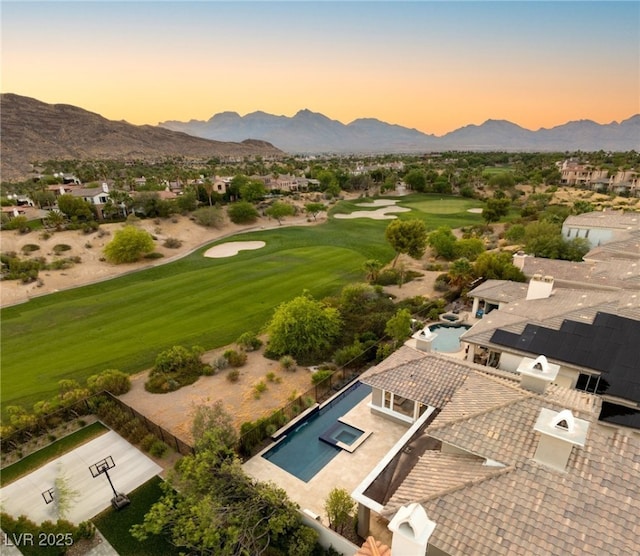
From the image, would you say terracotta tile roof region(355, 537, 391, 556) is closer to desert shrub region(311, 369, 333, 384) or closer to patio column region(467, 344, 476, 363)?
desert shrub region(311, 369, 333, 384)

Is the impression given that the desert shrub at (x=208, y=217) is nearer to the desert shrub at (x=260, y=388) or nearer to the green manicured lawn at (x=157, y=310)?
the green manicured lawn at (x=157, y=310)

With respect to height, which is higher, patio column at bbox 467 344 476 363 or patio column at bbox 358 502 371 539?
patio column at bbox 467 344 476 363

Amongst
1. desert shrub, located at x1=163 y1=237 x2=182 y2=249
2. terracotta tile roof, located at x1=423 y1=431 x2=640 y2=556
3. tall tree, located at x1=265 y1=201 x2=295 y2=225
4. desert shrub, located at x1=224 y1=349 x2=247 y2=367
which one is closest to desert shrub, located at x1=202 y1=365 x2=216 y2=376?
desert shrub, located at x1=224 y1=349 x2=247 y2=367

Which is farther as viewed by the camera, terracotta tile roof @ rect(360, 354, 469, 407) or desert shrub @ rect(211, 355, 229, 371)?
desert shrub @ rect(211, 355, 229, 371)

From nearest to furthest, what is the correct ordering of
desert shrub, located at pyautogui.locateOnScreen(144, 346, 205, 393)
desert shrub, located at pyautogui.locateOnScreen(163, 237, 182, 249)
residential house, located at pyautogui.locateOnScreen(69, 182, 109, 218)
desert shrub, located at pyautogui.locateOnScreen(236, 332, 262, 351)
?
1. desert shrub, located at pyautogui.locateOnScreen(144, 346, 205, 393)
2. desert shrub, located at pyautogui.locateOnScreen(236, 332, 262, 351)
3. desert shrub, located at pyautogui.locateOnScreen(163, 237, 182, 249)
4. residential house, located at pyautogui.locateOnScreen(69, 182, 109, 218)

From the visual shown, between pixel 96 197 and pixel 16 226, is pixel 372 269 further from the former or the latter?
pixel 96 197

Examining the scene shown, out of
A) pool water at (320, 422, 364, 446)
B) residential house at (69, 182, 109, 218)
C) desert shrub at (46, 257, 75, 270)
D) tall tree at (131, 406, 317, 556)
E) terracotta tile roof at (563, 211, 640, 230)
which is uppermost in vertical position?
residential house at (69, 182, 109, 218)
